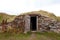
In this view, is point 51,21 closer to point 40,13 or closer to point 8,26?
point 40,13

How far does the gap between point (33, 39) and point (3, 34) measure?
4.37 meters

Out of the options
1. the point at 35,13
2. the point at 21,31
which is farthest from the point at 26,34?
the point at 35,13

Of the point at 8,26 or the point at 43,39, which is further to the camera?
the point at 8,26

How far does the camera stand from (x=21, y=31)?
1003 inches

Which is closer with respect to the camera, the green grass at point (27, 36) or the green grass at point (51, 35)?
the green grass at point (27, 36)

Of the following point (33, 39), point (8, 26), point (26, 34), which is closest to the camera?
point (33, 39)

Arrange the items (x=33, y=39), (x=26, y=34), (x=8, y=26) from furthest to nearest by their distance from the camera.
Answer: (x=8, y=26)
(x=26, y=34)
(x=33, y=39)

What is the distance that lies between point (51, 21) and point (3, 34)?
19.8ft

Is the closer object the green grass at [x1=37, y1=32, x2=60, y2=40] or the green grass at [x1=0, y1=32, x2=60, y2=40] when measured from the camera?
the green grass at [x1=0, y1=32, x2=60, y2=40]

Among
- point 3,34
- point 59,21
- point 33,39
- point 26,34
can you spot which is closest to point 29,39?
point 33,39

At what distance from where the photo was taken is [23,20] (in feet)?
84.4

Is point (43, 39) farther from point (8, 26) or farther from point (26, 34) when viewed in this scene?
point (8, 26)

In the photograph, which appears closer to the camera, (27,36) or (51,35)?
(27,36)

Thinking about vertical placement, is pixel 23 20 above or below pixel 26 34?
above
